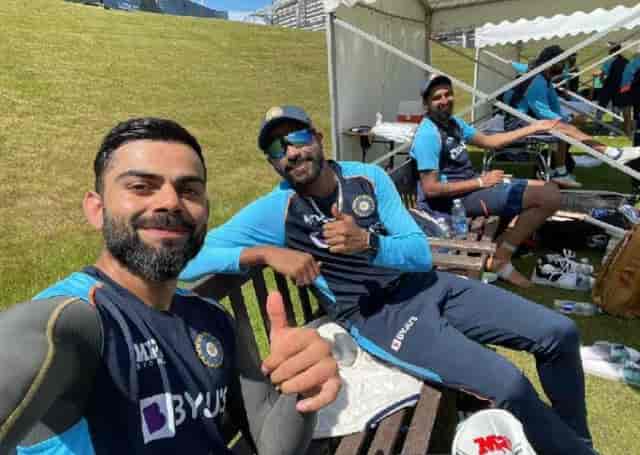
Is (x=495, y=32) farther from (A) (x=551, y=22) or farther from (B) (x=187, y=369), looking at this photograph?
(B) (x=187, y=369)

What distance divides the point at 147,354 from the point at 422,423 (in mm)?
1279

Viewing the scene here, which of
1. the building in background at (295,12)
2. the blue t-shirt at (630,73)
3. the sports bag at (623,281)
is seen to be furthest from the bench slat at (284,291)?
the building in background at (295,12)

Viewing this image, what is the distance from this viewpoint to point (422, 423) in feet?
6.44

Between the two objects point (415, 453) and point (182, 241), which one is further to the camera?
point (415, 453)

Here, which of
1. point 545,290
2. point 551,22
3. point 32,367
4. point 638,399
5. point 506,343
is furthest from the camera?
point 551,22

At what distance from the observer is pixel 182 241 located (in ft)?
4.31

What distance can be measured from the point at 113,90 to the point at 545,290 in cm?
1234

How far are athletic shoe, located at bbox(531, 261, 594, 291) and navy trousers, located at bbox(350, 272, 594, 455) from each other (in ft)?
7.45

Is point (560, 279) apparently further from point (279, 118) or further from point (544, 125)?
point (279, 118)

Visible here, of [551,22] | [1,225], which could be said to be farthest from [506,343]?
[551,22]

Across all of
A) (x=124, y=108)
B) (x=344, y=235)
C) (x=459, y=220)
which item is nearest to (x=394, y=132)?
(x=459, y=220)

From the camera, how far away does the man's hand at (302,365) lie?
1130 millimetres

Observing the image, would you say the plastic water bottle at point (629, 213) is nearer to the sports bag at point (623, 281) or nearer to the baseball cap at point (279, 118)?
the sports bag at point (623, 281)

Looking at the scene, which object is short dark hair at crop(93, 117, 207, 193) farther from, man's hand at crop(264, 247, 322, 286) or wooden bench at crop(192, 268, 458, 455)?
man's hand at crop(264, 247, 322, 286)
